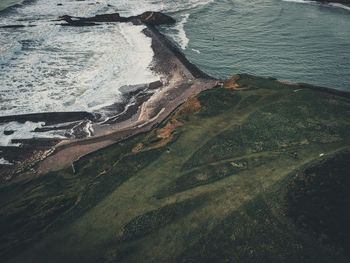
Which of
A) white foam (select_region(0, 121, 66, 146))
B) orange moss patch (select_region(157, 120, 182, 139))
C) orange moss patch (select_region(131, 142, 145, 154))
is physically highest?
orange moss patch (select_region(157, 120, 182, 139))

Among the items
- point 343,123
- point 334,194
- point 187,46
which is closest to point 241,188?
point 334,194

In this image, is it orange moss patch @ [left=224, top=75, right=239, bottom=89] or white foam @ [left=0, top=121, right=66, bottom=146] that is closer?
white foam @ [left=0, top=121, right=66, bottom=146]

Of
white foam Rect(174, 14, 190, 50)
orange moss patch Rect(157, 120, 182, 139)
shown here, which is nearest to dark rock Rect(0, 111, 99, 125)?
orange moss patch Rect(157, 120, 182, 139)

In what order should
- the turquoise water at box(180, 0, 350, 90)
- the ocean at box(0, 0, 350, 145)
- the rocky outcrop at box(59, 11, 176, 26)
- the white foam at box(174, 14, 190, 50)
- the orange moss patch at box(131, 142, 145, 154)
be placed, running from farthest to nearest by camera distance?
the rocky outcrop at box(59, 11, 176, 26), the white foam at box(174, 14, 190, 50), the turquoise water at box(180, 0, 350, 90), the ocean at box(0, 0, 350, 145), the orange moss patch at box(131, 142, 145, 154)

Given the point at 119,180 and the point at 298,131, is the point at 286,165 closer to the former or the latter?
the point at 298,131

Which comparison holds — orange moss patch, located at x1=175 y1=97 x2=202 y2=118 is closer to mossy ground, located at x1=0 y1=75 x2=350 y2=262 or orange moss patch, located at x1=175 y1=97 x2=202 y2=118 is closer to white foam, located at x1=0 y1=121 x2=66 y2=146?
mossy ground, located at x1=0 y1=75 x2=350 y2=262
